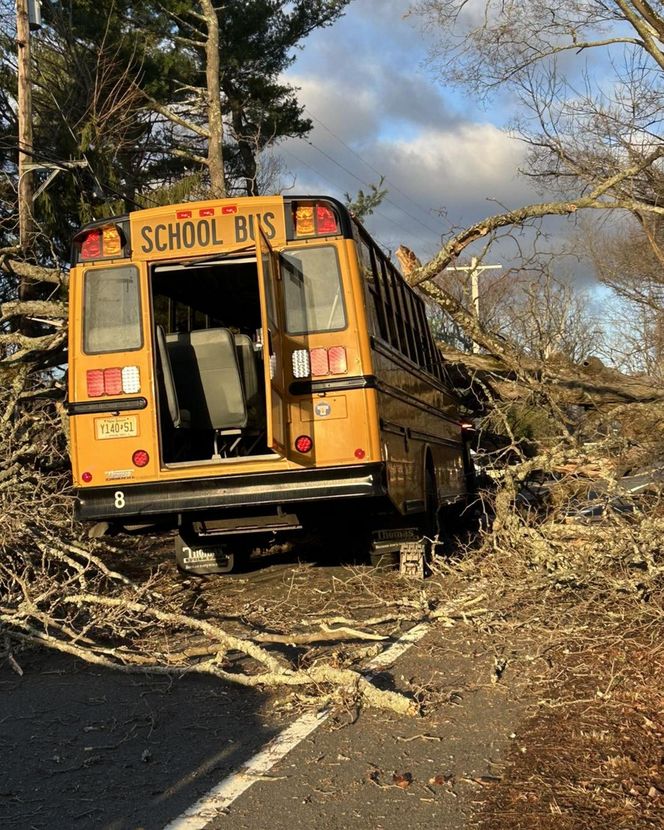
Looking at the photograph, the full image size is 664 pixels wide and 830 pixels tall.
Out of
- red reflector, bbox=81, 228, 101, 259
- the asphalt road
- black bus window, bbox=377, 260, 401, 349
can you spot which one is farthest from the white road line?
red reflector, bbox=81, 228, 101, 259

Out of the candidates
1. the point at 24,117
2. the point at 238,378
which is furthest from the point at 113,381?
the point at 24,117

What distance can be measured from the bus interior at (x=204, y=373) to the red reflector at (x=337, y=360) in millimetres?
1040

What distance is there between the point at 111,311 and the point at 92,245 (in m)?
0.60

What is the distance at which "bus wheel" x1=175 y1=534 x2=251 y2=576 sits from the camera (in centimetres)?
950

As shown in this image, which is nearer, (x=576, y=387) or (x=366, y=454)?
(x=366, y=454)

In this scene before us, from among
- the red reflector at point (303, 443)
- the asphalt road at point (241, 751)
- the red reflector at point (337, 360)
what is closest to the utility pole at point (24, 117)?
the red reflector at point (337, 360)

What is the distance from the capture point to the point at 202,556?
9617 millimetres

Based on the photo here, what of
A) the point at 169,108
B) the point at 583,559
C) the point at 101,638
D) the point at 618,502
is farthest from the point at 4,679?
the point at 169,108

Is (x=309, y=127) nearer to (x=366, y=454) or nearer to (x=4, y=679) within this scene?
(x=366, y=454)

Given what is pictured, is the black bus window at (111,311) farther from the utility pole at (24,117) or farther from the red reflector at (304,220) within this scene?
the utility pole at (24,117)

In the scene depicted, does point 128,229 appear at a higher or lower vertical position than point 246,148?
lower

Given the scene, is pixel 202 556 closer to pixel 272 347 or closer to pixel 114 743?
pixel 272 347

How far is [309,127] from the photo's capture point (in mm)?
24812

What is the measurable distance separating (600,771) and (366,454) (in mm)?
3650
